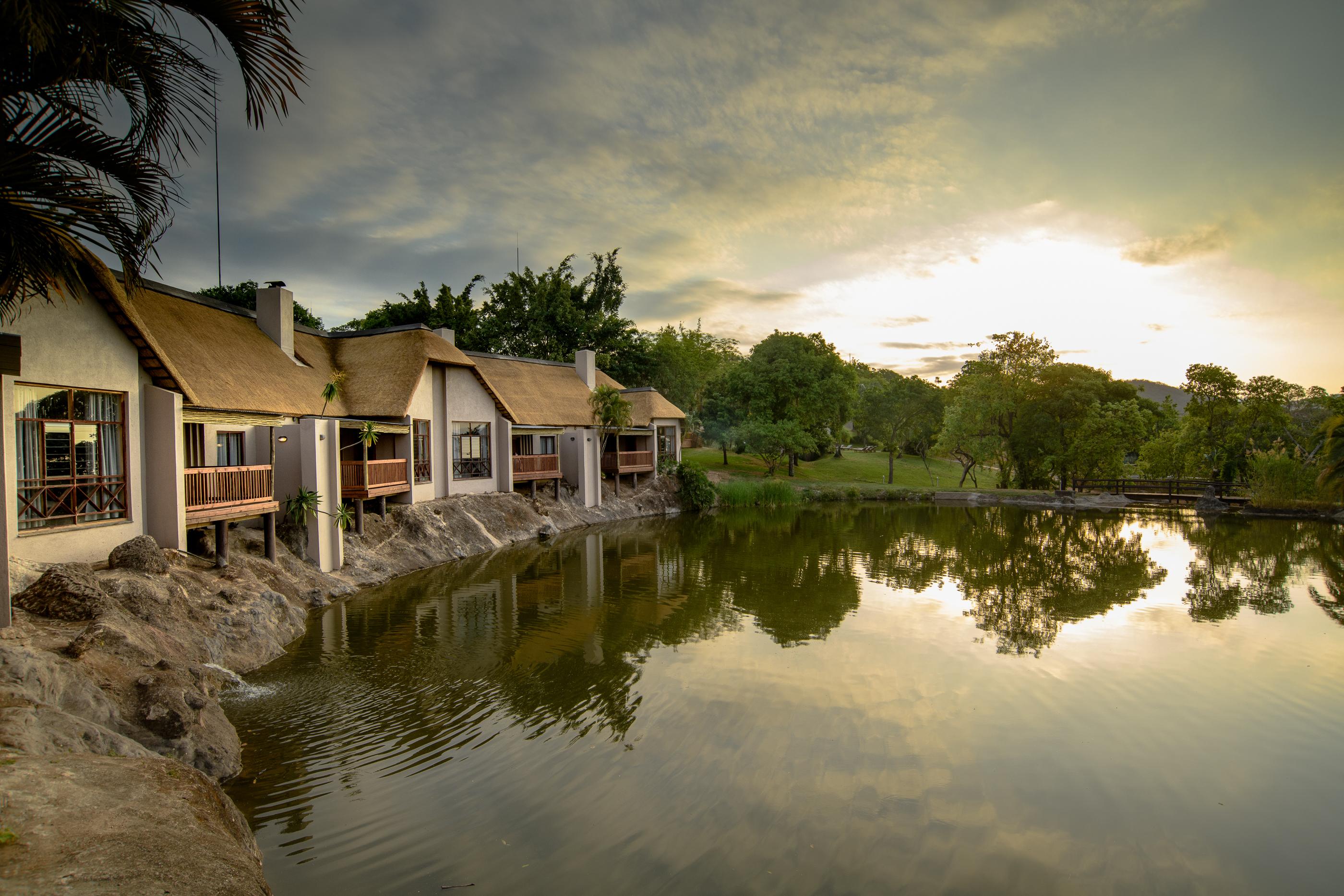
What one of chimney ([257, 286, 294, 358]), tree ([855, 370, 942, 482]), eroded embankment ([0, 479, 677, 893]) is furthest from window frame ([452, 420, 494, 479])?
tree ([855, 370, 942, 482])

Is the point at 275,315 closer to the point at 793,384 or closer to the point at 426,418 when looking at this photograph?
the point at 426,418

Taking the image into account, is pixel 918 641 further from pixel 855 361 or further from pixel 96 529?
pixel 855 361

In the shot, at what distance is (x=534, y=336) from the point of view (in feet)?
143

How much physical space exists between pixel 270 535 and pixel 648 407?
23232 mm

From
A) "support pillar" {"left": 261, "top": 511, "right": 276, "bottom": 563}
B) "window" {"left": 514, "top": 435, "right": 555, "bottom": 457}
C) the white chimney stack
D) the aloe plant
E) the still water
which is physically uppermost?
the white chimney stack

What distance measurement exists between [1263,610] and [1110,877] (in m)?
13.7

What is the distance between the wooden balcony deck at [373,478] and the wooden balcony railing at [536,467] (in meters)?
6.70

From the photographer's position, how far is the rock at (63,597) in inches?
352

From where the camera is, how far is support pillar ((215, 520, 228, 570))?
13.5 meters

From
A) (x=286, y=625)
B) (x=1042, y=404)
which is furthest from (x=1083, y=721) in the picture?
(x=1042, y=404)

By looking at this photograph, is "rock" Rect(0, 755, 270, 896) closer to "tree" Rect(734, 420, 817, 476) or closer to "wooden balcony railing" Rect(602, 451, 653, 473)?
"wooden balcony railing" Rect(602, 451, 653, 473)

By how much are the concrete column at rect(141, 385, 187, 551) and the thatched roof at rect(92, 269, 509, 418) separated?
386 mm

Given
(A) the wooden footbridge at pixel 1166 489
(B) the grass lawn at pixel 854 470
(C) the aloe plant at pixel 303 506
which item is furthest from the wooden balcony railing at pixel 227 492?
(A) the wooden footbridge at pixel 1166 489

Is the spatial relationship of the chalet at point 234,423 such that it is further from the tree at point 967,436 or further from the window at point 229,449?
the tree at point 967,436
